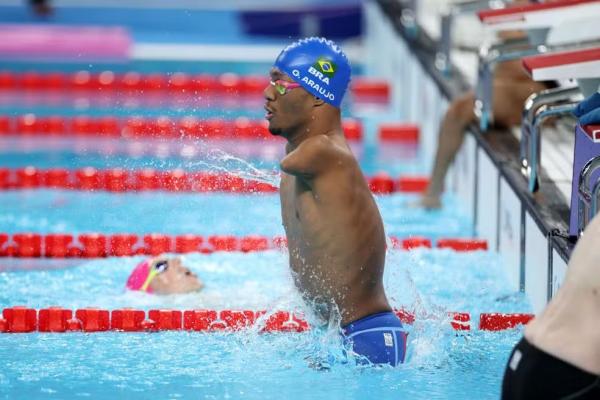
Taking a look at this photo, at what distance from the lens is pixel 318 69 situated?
12.8 feet

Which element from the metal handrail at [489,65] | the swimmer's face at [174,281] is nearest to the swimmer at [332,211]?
the swimmer's face at [174,281]

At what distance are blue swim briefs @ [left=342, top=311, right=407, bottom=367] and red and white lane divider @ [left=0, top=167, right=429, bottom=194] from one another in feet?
10.2

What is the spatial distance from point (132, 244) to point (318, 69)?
7.09 ft

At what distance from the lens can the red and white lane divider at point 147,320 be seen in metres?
4.52

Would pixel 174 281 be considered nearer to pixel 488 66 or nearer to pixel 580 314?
Result: pixel 488 66

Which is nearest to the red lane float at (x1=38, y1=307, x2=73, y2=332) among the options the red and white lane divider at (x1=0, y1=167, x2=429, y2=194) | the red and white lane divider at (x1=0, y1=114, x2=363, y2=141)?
the red and white lane divider at (x1=0, y1=167, x2=429, y2=194)

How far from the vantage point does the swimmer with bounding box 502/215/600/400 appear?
2.80 m

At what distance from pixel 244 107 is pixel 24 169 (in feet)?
9.48

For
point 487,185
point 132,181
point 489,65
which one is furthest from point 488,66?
point 132,181

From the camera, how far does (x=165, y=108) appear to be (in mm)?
9688

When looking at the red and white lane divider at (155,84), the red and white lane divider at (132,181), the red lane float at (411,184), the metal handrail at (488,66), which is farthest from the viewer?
the red and white lane divider at (155,84)

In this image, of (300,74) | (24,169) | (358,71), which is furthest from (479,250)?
(358,71)

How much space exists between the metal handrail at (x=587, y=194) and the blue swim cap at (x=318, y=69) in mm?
771

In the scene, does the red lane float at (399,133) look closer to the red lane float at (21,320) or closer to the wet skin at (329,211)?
the red lane float at (21,320)
